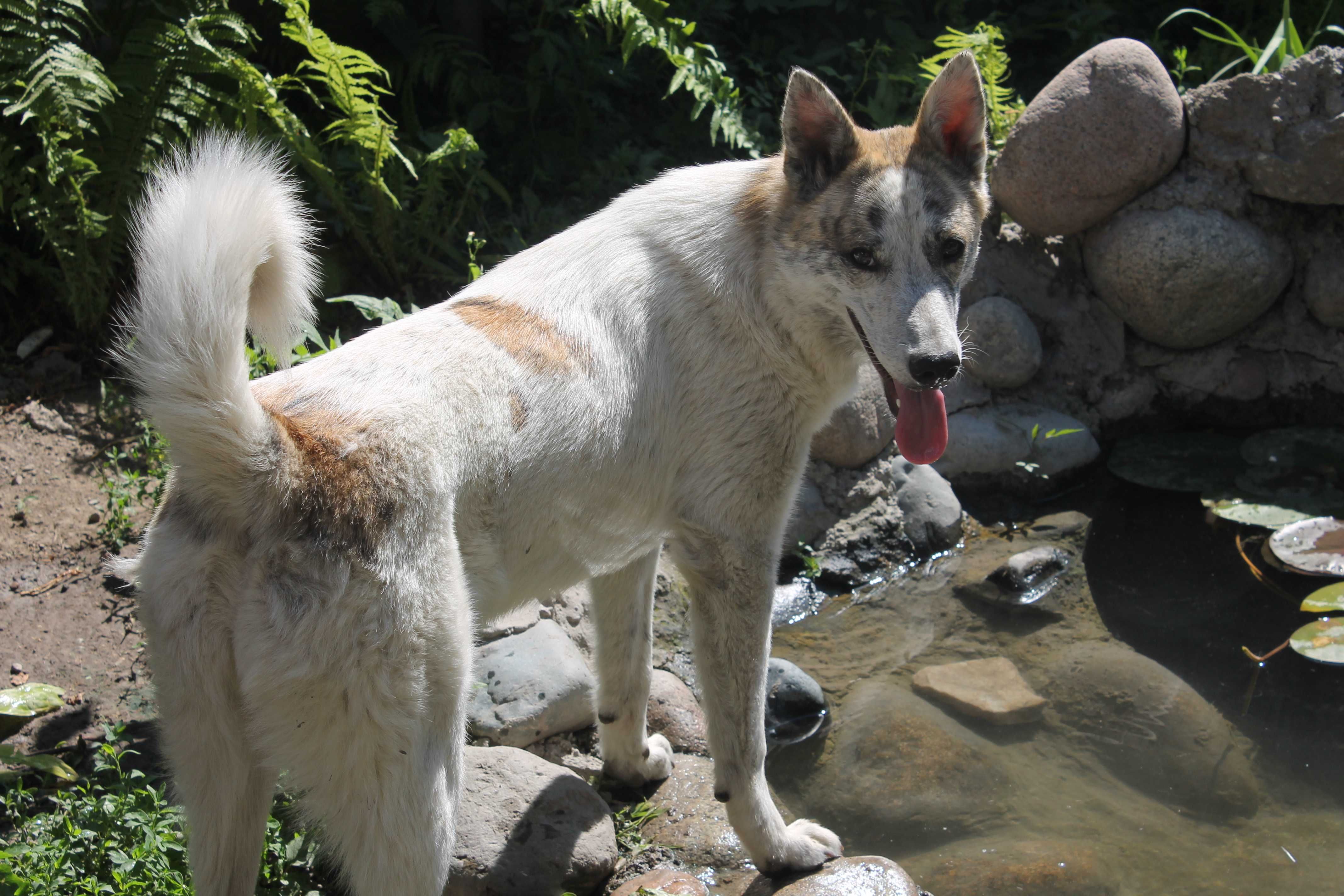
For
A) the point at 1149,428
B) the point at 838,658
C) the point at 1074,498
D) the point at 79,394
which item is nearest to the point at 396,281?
the point at 79,394

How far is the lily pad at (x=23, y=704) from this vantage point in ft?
9.68

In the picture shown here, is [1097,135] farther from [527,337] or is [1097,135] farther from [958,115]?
[527,337]

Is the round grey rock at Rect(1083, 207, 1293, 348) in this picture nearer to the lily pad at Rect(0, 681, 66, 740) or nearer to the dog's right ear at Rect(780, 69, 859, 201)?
the dog's right ear at Rect(780, 69, 859, 201)

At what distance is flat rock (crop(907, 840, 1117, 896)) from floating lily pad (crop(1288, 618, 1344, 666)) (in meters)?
1.60

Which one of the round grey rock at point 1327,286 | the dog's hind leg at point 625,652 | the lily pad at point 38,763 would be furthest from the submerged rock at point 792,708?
the round grey rock at point 1327,286

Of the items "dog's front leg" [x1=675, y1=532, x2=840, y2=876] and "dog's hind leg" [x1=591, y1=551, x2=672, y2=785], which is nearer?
"dog's front leg" [x1=675, y1=532, x2=840, y2=876]

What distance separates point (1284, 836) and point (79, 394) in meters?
5.47

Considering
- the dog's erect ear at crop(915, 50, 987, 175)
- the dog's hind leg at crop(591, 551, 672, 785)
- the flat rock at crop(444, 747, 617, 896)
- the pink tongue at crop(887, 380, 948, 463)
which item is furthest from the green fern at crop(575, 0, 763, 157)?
the flat rock at crop(444, 747, 617, 896)

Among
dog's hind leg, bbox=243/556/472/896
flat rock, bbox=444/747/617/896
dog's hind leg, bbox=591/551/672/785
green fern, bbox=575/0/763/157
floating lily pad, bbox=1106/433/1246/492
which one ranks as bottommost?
floating lily pad, bbox=1106/433/1246/492

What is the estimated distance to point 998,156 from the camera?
232 inches

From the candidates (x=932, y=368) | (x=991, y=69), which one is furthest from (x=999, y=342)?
(x=932, y=368)

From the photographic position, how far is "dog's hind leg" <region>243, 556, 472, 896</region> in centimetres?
205

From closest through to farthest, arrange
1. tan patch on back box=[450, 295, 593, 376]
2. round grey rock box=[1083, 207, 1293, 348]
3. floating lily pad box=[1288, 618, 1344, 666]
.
A: tan patch on back box=[450, 295, 593, 376] → floating lily pad box=[1288, 618, 1344, 666] → round grey rock box=[1083, 207, 1293, 348]

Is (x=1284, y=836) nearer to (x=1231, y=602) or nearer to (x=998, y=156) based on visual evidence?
(x=1231, y=602)
